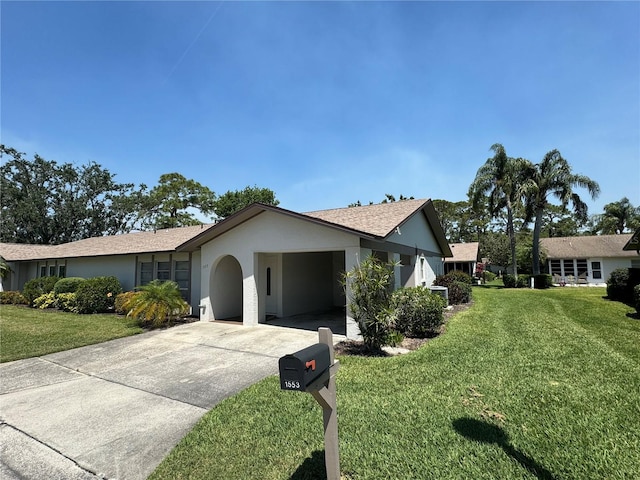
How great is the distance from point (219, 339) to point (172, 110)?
795 cm

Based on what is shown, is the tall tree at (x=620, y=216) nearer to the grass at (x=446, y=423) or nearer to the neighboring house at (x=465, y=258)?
the neighboring house at (x=465, y=258)

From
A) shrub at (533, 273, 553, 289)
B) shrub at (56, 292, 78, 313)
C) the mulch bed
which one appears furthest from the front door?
shrub at (533, 273, 553, 289)

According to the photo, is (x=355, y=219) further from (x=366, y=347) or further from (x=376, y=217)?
(x=366, y=347)

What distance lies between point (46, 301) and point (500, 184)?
1391 inches

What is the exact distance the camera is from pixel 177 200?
38125 millimetres

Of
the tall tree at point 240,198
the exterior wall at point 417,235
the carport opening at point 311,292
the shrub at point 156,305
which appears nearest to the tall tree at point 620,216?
the exterior wall at point 417,235

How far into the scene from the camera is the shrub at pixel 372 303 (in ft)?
23.5

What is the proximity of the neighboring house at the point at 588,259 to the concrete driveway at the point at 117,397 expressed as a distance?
34.5m

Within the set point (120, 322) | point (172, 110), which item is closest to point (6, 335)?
point (120, 322)

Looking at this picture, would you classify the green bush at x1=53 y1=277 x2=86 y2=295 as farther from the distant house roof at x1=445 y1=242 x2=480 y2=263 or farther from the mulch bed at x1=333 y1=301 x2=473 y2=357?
the distant house roof at x1=445 y1=242 x2=480 y2=263

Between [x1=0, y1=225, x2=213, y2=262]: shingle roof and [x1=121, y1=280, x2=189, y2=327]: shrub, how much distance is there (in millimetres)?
2370

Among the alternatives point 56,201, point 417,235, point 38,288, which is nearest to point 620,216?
point 417,235

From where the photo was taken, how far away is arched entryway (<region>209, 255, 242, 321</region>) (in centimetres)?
1280

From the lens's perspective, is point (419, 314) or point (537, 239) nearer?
point (419, 314)
